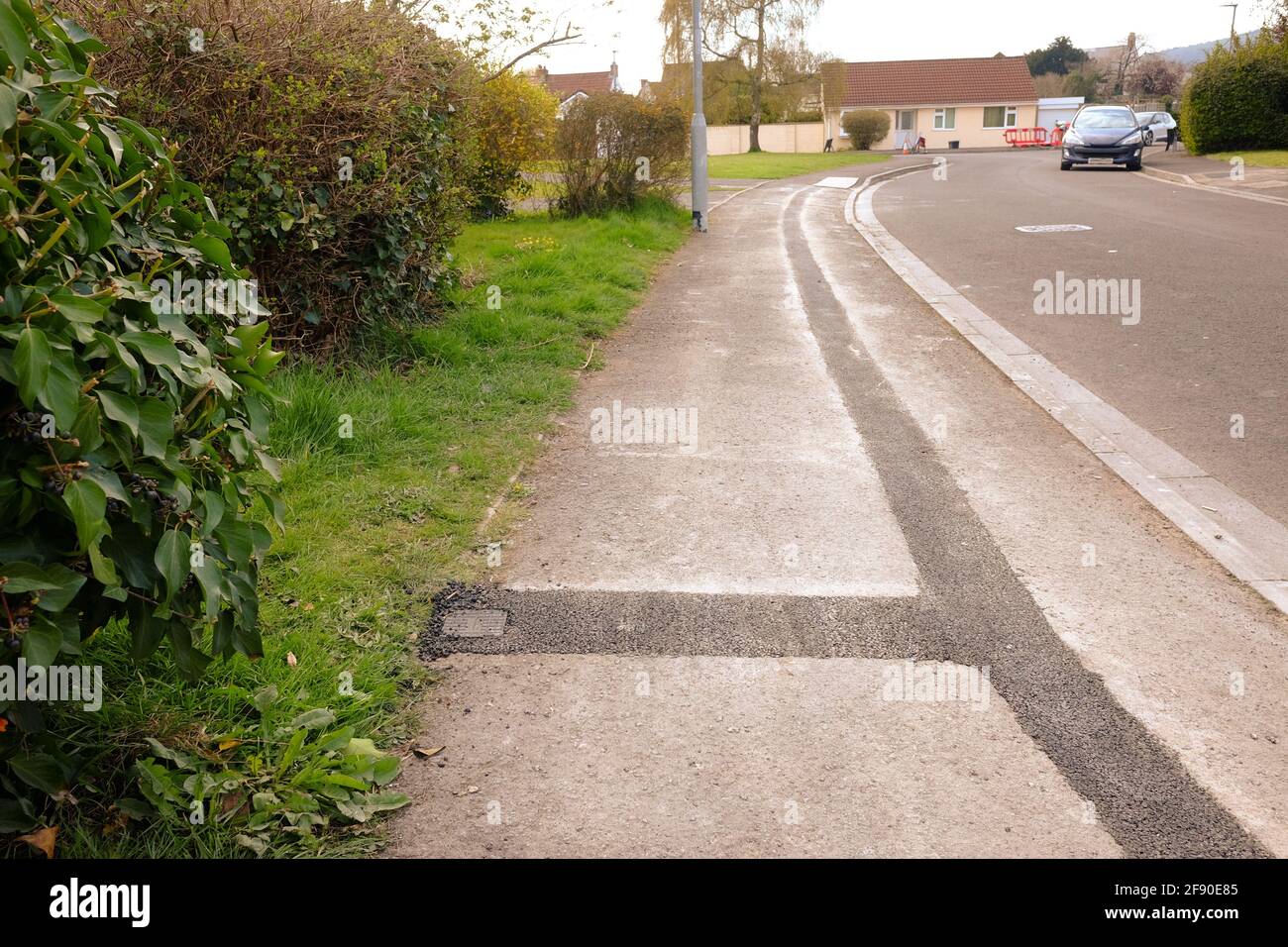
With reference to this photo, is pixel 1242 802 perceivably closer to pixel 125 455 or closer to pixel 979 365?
pixel 125 455

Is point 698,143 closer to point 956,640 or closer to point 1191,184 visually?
point 956,640

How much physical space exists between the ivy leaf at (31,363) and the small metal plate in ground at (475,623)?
7.78 feet

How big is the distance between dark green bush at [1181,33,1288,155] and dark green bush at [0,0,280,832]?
36251 millimetres

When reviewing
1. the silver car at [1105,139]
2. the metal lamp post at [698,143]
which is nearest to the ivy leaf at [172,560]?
the metal lamp post at [698,143]

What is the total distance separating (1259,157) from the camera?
30.0 metres

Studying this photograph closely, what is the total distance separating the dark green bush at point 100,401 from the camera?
2215 millimetres

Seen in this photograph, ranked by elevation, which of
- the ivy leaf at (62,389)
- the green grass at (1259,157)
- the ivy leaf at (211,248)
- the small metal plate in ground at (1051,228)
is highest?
the green grass at (1259,157)

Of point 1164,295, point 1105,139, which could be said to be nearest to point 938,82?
point 1105,139

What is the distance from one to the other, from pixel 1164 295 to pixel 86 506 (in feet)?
36.3

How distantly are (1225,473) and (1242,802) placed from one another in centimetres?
339

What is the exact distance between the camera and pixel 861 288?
12383 millimetres

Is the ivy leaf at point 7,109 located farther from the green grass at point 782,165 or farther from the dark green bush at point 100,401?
the green grass at point 782,165

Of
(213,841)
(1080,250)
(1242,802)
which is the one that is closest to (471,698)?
(213,841)

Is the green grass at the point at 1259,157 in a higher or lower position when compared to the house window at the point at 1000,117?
lower
